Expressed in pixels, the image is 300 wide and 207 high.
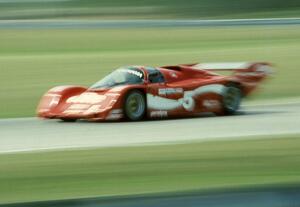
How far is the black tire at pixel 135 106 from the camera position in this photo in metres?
13.8

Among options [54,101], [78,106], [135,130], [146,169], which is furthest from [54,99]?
[146,169]

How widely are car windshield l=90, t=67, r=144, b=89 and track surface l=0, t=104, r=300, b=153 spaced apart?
776 mm

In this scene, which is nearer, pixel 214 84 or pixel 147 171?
pixel 147 171

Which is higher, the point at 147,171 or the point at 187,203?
the point at 187,203

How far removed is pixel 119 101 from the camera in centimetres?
1369

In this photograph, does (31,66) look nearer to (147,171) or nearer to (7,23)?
(7,23)

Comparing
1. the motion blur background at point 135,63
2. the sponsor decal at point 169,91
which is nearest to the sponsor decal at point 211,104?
the sponsor decal at point 169,91

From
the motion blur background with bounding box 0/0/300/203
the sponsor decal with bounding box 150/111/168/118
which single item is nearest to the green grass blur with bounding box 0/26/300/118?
the motion blur background with bounding box 0/0/300/203

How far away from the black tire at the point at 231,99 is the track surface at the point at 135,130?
0.74ft

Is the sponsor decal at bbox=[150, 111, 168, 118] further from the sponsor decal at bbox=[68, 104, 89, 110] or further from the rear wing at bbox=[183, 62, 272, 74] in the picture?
the rear wing at bbox=[183, 62, 272, 74]

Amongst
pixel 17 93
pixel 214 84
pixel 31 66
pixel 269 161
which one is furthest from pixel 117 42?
pixel 269 161

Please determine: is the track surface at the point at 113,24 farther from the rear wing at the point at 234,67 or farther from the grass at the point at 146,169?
the grass at the point at 146,169

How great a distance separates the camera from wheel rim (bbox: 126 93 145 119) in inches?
545

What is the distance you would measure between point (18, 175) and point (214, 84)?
6.71 meters
